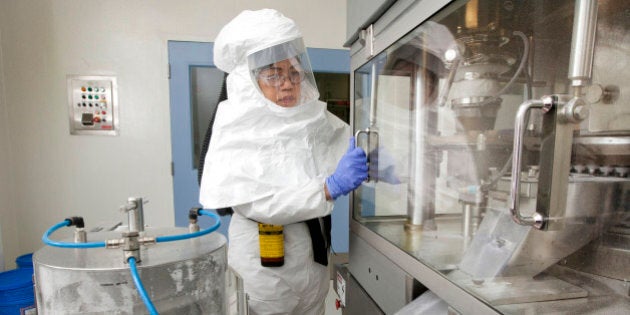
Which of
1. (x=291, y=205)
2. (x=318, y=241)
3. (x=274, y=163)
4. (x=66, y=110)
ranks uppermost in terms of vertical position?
(x=66, y=110)

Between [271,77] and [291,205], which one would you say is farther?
[271,77]

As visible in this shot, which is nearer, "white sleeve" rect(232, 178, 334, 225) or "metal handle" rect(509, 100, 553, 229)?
"metal handle" rect(509, 100, 553, 229)

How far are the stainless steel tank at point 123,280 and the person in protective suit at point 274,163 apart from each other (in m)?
0.44

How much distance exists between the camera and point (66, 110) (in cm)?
190

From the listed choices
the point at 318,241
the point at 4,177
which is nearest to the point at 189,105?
the point at 4,177

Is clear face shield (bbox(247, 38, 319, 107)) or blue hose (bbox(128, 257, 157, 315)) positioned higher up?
clear face shield (bbox(247, 38, 319, 107))

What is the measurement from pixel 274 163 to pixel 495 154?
612 mm

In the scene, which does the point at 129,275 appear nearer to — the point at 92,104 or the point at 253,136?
the point at 253,136

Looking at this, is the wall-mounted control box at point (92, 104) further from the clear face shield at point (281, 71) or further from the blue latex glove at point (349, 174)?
the blue latex glove at point (349, 174)

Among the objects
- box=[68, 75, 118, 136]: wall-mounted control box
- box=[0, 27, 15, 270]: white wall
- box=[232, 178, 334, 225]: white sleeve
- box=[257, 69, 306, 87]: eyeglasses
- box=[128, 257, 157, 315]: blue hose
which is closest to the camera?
box=[128, 257, 157, 315]: blue hose

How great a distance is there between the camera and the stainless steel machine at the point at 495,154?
46 centimetres

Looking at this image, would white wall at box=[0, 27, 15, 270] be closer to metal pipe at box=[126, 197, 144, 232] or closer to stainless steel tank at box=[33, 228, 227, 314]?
stainless steel tank at box=[33, 228, 227, 314]

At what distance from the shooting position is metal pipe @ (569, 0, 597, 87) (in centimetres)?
41

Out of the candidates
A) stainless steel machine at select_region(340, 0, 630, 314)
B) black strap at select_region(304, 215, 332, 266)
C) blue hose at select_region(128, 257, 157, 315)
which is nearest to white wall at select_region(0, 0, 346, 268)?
black strap at select_region(304, 215, 332, 266)
